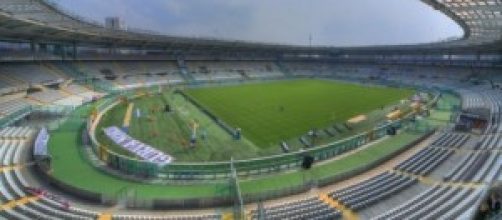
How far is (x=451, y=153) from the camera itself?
27.7 meters

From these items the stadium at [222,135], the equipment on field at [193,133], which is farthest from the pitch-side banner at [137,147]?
the equipment on field at [193,133]

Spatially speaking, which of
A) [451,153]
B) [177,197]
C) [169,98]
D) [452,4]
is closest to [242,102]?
[169,98]

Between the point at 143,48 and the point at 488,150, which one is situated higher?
the point at 143,48

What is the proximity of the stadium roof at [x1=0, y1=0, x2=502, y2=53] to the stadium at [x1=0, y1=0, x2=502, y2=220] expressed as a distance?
0.26m

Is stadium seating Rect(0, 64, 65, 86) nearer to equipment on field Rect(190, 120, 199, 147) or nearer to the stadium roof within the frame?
the stadium roof

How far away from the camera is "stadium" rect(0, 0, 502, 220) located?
68.4ft

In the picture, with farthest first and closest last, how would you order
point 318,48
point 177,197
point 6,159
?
point 318,48
point 6,159
point 177,197

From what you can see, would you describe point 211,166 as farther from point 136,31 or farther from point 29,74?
point 136,31

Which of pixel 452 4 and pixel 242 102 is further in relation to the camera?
pixel 242 102

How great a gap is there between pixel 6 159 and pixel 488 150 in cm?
2864

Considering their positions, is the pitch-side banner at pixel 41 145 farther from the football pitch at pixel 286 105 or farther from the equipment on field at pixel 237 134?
the football pitch at pixel 286 105

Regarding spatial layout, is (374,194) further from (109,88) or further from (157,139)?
(109,88)

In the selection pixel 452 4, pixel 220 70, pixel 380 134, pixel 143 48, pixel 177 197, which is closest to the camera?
pixel 177 197

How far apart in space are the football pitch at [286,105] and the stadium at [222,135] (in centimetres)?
22
